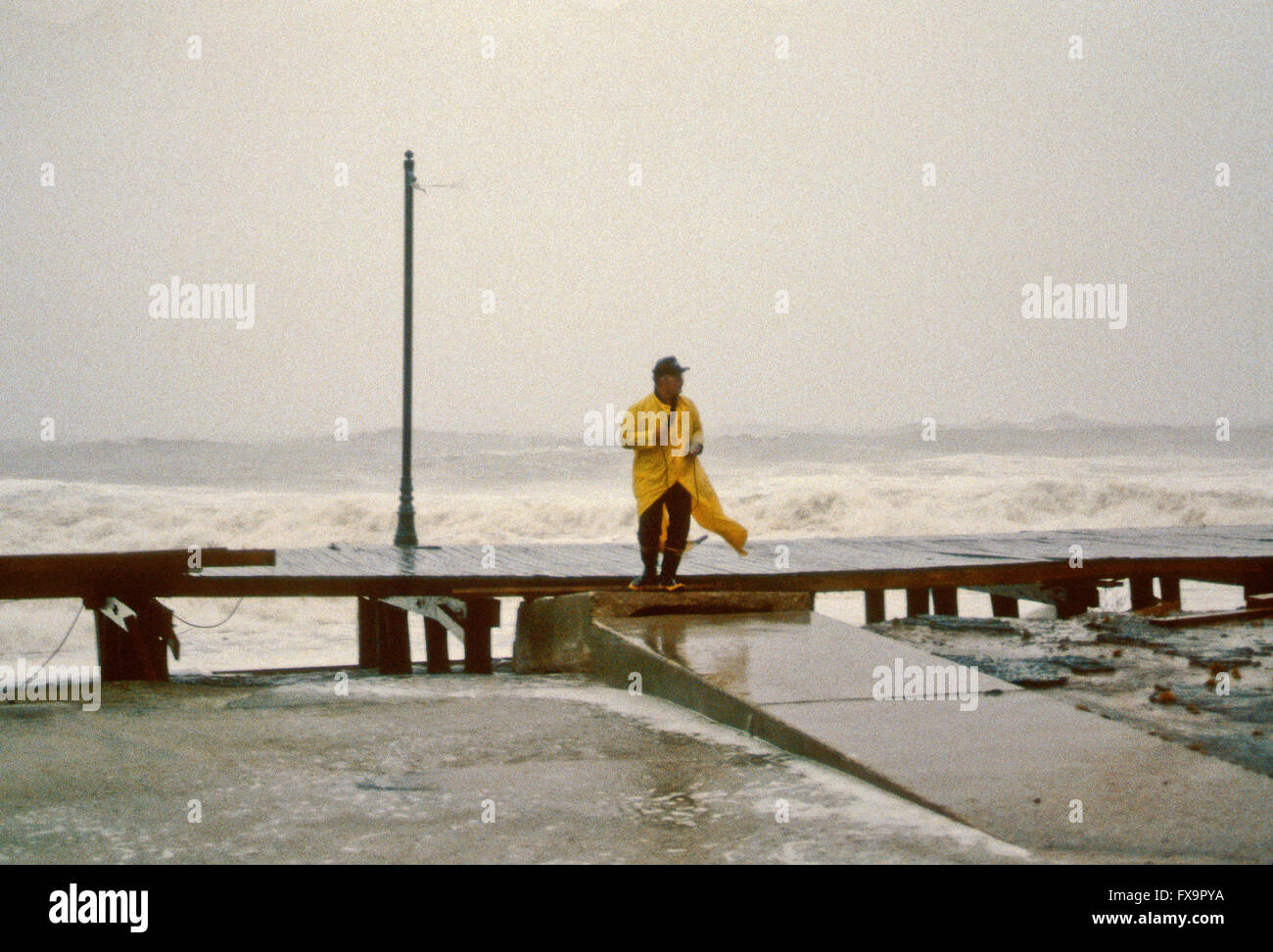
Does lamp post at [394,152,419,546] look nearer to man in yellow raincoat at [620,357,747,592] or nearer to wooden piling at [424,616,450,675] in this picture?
wooden piling at [424,616,450,675]

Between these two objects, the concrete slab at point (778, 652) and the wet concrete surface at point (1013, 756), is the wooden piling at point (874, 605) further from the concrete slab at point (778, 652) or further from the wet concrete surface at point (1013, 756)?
the wet concrete surface at point (1013, 756)

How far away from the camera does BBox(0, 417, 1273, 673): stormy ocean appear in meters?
33.4

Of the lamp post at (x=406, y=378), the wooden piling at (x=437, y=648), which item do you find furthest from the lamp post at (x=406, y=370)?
the wooden piling at (x=437, y=648)

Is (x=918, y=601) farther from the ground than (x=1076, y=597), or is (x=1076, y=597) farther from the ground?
(x=1076, y=597)

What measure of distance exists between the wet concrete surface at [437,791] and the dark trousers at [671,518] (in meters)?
2.33

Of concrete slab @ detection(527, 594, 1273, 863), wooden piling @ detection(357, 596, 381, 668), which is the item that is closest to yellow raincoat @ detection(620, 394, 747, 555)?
concrete slab @ detection(527, 594, 1273, 863)

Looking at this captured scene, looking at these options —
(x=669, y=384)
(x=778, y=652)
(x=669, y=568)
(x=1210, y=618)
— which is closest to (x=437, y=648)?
(x=669, y=568)

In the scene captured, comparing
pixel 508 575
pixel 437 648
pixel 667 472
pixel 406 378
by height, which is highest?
pixel 406 378

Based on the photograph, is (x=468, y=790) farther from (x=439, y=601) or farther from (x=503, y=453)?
(x=503, y=453)

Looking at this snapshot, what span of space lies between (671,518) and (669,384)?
98 centimetres

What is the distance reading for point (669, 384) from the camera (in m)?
8.51

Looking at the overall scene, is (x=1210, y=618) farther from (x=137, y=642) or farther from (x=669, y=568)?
(x=137, y=642)

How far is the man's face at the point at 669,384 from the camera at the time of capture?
8484mm
